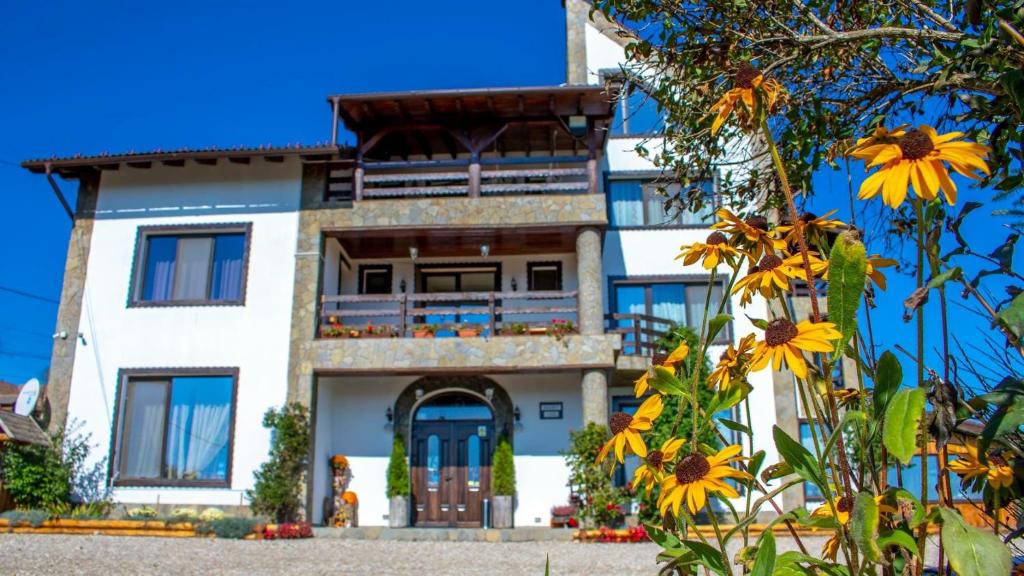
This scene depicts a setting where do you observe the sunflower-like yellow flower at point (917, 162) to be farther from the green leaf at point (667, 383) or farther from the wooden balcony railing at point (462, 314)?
the wooden balcony railing at point (462, 314)

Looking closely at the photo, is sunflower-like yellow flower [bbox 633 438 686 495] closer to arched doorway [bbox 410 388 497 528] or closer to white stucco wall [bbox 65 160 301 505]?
white stucco wall [bbox 65 160 301 505]

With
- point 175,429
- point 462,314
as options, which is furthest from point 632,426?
point 175,429

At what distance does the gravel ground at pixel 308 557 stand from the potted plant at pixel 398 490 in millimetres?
3074

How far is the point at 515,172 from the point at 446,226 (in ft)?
5.92

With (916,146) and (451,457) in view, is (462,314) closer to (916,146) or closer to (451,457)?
(451,457)

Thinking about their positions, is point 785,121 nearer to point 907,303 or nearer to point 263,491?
point 907,303

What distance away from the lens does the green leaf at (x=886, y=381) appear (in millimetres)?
1725

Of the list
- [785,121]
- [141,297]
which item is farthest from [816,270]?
[141,297]

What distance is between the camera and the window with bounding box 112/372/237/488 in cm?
1477

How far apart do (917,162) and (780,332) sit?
0.48 m

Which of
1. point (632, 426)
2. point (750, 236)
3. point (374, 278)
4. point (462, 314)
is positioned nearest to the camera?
point (750, 236)

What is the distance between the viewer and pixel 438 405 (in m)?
16.4

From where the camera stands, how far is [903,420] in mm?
1611

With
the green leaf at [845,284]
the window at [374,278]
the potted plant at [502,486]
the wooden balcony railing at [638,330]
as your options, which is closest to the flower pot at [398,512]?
the potted plant at [502,486]
